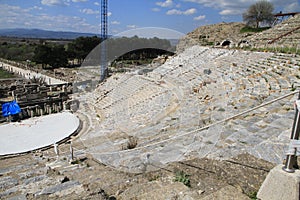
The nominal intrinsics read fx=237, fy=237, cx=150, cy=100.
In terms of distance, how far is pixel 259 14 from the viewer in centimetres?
3666

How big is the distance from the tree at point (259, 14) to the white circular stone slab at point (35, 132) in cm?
3426

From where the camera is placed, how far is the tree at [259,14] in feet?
117

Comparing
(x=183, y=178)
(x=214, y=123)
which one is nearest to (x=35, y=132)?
(x=183, y=178)

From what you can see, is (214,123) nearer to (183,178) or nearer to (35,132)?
(183,178)

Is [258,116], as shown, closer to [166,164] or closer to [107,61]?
[166,164]

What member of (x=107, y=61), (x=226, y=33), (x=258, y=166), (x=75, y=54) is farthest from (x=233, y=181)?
(x=75, y=54)

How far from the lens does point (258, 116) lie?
18.3 feet

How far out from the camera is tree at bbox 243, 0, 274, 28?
35719mm

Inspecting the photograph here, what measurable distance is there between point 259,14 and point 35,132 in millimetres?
37065

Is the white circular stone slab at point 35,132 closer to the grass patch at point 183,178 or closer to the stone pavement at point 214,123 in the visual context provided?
the stone pavement at point 214,123

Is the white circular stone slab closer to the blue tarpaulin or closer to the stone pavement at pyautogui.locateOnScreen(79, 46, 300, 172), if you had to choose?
the blue tarpaulin

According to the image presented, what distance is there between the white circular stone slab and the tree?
1349 inches

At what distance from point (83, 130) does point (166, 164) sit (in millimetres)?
8307

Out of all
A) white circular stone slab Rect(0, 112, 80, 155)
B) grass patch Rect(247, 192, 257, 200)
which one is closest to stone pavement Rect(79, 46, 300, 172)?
grass patch Rect(247, 192, 257, 200)
